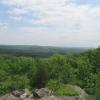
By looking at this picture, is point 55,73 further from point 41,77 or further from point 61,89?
point 61,89

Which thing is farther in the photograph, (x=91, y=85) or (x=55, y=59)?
(x=55, y=59)

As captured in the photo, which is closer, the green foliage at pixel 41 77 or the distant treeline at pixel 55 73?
the distant treeline at pixel 55 73

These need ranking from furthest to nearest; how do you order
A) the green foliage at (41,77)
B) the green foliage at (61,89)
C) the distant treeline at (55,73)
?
the green foliage at (41,77) → the distant treeline at (55,73) → the green foliage at (61,89)

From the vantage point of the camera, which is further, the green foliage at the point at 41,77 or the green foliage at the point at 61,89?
the green foliage at the point at 41,77

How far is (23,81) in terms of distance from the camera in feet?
216

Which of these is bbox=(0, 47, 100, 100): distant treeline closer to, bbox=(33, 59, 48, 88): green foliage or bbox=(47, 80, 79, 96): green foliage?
bbox=(33, 59, 48, 88): green foliage

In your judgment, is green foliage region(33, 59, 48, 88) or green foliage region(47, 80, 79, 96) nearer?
green foliage region(47, 80, 79, 96)

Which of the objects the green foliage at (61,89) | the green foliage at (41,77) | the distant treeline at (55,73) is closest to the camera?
the green foliage at (61,89)

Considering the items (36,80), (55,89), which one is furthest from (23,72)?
(55,89)

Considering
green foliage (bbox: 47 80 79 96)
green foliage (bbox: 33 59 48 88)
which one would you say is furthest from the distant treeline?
green foliage (bbox: 47 80 79 96)

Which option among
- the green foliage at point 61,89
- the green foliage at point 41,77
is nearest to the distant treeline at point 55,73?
the green foliage at point 41,77

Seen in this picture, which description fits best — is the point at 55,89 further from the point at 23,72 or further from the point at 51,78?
the point at 23,72

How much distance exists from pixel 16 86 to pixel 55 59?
16028mm

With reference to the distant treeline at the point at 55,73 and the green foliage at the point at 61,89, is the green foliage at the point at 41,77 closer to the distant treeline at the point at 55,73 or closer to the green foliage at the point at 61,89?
the distant treeline at the point at 55,73
